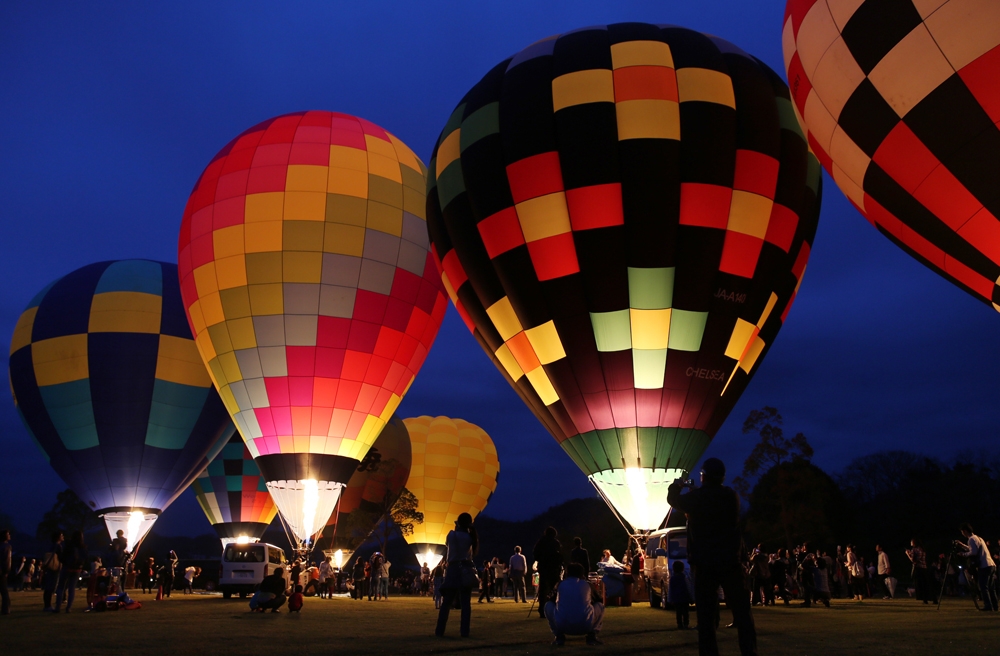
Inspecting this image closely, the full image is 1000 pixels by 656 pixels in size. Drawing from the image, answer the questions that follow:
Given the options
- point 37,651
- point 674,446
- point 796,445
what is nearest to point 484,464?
point 796,445

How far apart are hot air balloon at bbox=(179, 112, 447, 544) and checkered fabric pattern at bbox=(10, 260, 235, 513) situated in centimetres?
390

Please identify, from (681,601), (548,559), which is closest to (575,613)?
(681,601)

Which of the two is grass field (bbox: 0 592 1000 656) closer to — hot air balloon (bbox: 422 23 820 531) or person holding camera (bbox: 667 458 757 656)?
person holding camera (bbox: 667 458 757 656)

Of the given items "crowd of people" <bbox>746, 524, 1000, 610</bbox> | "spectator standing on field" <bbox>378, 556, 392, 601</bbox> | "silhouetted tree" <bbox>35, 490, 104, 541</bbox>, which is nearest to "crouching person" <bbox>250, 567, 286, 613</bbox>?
"crowd of people" <bbox>746, 524, 1000, 610</bbox>

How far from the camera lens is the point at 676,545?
1100 cm

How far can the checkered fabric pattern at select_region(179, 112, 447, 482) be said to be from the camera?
15750 millimetres

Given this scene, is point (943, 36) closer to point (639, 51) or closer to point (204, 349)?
point (639, 51)

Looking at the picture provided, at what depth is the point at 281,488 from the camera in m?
15.5

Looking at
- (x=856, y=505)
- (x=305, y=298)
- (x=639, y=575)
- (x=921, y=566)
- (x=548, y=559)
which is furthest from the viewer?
(x=856, y=505)

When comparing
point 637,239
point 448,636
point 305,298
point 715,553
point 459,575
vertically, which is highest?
point 305,298

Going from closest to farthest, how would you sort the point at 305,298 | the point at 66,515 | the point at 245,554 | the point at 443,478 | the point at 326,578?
the point at 305,298 → the point at 245,554 → the point at 326,578 → the point at 443,478 → the point at 66,515

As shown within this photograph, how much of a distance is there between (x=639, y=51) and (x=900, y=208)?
5.17 m

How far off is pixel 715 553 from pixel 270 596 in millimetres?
7529

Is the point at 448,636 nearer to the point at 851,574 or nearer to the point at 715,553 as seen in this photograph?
the point at 715,553
